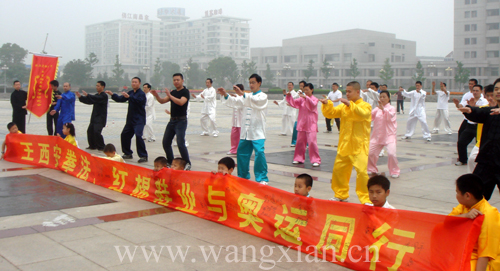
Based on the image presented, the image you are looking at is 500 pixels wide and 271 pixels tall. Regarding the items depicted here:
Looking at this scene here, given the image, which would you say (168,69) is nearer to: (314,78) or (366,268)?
(314,78)

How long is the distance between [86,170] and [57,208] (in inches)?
68.4

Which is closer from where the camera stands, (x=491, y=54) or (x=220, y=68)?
(x=491, y=54)

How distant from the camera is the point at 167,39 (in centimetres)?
14912

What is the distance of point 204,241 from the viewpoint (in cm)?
432

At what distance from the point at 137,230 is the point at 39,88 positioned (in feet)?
25.1

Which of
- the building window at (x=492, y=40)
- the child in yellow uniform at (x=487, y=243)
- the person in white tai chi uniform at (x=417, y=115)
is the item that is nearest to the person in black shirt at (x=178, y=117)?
the child in yellow uniform at (x=487, y=243)

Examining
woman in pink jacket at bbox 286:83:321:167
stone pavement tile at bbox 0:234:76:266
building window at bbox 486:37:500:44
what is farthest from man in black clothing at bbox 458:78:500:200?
building window at bbox 486:37:500:44

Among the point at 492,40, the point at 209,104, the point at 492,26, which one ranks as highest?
the point at 492,26

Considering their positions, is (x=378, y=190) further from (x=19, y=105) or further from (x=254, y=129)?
(x=19, y=105)

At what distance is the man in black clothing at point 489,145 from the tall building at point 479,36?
2900 inches

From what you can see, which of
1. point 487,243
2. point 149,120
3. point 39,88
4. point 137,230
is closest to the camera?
point 487,243

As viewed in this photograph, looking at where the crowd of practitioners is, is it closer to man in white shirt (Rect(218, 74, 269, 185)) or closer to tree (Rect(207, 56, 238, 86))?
man in white shirt (Rect(218, 74, 269, 185))

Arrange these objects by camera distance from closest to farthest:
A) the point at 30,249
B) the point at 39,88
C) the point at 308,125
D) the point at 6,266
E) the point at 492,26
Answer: the point at 6,266
the point at 30,249
the point at 308,125
the point at 39,88
the point at 492,26

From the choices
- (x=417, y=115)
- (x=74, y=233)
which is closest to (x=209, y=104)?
(x=417, y=115)
